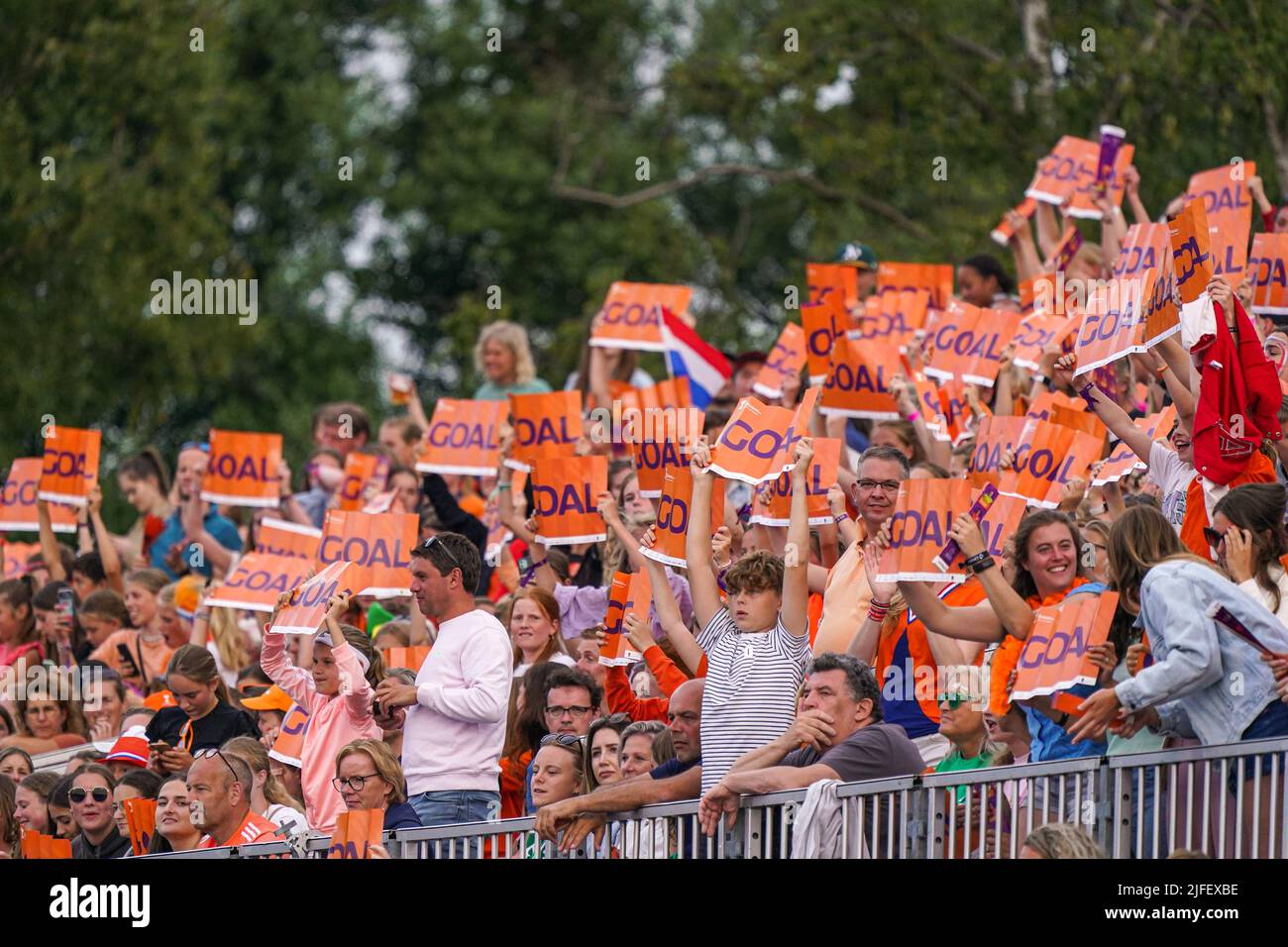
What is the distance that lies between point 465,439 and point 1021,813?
6447mm

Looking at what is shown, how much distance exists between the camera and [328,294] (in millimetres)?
38938

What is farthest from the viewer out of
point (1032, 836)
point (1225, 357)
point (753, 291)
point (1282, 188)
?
point (753, 291)

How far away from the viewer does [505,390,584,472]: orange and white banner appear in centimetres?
1355

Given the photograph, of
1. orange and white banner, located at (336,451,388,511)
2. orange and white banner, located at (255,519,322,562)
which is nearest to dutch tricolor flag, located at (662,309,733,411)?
orange and white banner, located at (336,451,388,511)

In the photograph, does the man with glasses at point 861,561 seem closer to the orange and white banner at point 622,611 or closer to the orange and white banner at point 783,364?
the orange and white banner at point 622,611

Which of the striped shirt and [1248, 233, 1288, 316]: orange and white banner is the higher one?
[1248, 233, 1288, 316]: orange and white banner

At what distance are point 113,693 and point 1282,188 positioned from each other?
30.1 feet

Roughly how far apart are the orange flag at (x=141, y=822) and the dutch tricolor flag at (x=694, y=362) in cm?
508

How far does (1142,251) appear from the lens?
461 inches

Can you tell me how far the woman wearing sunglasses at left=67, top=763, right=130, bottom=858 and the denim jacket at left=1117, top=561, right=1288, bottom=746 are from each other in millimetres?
5539

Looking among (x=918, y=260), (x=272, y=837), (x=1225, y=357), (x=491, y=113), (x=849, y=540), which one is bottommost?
→ (x=272, y=837)

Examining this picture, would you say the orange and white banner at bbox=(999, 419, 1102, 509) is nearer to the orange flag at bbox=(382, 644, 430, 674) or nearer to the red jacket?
the red jacket
